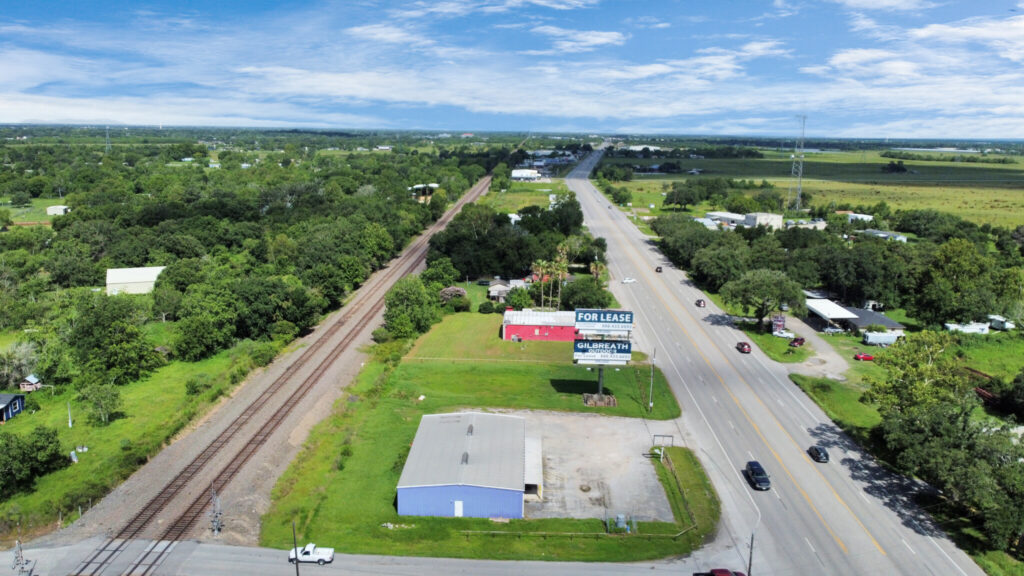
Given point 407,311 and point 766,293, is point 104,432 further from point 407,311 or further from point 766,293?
point 766,293

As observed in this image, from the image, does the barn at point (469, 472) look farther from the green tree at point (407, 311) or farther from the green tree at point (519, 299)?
the green tree at point (519, 299)

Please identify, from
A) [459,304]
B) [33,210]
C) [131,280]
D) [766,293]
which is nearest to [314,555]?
[459,304]

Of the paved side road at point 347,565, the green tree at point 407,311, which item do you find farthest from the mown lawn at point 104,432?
the green tree at point 407,311

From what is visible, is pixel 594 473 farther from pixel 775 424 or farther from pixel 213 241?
pixel 213 241

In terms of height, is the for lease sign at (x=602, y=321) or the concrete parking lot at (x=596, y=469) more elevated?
the for lease sign at (x=602, y=321)

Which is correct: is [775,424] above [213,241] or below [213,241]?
below

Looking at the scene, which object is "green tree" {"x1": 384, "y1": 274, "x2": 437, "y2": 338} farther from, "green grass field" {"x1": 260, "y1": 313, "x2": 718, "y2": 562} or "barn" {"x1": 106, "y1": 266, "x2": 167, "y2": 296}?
"barn" {"x1": 106, "y1": 266, "x2": 167, "y2": 296}

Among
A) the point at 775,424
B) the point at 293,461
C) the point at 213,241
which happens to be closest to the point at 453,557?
the point at 293,461
